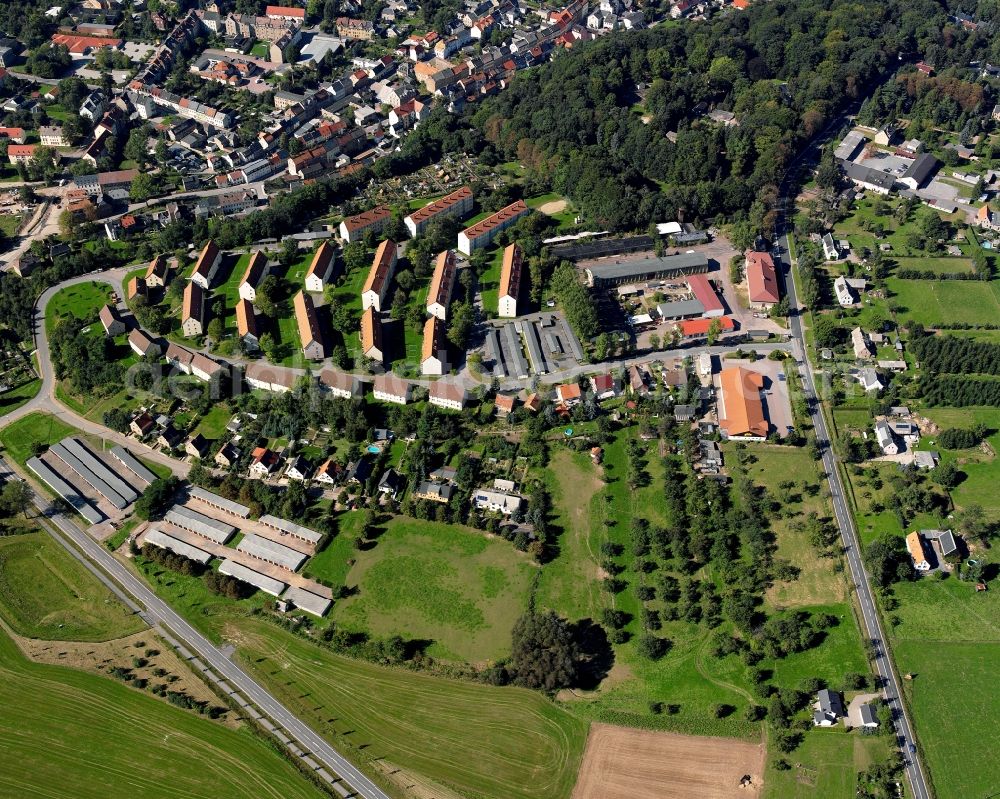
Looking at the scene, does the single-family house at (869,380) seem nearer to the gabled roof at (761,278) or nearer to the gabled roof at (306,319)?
the gabled roof at (761,278)

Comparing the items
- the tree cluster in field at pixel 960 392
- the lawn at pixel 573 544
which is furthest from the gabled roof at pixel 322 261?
the tree cluster in field at pixel 960 392

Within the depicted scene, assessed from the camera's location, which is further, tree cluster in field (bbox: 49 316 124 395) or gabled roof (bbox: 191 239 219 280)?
gabled roof (bbox: 191 239 219 280)

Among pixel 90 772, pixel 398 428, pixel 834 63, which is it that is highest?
pixel 834 63

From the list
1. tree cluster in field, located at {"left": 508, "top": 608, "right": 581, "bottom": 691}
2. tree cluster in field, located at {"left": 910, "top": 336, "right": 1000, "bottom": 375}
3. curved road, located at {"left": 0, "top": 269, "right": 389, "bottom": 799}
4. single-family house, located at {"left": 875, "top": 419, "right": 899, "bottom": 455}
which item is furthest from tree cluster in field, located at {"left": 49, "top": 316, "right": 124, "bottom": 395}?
tree cluster in field, located at {"left": 910, "top": 336, "right": 1000, "bottom": 375}

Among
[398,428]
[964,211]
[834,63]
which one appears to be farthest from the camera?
[834,63]

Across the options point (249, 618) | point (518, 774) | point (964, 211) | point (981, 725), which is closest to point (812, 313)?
point (964, 211)

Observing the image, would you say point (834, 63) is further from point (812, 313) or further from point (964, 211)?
point (812, 313)

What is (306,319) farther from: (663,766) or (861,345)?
(861,345)

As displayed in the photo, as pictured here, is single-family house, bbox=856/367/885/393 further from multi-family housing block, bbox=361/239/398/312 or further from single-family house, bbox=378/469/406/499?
multi-family housing block, bbox=361/239/398/312
